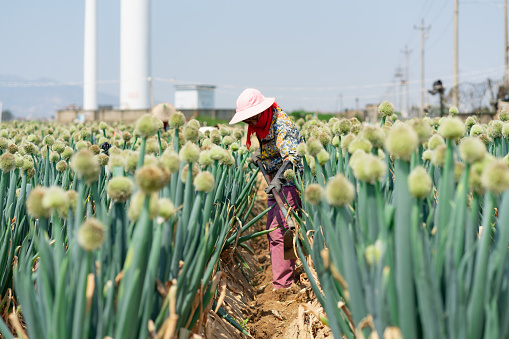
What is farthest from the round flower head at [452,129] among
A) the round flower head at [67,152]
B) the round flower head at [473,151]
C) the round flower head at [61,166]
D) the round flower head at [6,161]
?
the round flower head at [67,152]

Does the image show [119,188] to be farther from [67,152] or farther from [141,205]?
[67,152]

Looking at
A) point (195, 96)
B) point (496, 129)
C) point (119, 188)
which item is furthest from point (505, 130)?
point (195, 96)

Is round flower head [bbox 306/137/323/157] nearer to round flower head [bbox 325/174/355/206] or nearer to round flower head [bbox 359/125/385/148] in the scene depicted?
round flower head [bbox 359/125/385/148]

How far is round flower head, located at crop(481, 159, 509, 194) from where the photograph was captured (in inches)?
45.4

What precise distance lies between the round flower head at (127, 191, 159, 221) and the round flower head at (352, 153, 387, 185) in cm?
50

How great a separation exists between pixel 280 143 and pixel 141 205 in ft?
7.14

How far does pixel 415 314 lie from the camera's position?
1.22 m

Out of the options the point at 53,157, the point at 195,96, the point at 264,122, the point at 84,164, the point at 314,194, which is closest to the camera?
the point at 84,164

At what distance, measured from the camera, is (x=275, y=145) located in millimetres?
3605

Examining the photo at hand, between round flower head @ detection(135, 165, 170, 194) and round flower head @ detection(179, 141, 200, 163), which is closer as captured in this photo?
round flower head @ detection(135, 165, 170, 194)

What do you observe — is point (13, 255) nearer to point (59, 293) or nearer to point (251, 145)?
point (59, 293)

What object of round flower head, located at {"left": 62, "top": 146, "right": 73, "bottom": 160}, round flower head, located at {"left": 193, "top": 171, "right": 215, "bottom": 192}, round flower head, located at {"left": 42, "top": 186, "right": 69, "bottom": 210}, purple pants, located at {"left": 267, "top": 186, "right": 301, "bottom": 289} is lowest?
purple pants, located at {"left": 267, "top": 186, "right": 301, "bottom": 289}

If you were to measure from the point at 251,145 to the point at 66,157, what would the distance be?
1624 mm

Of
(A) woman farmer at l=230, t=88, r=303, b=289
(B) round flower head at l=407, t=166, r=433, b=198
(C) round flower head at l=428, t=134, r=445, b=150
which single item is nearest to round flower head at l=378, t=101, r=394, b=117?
(C) round flower head at l=428, t=134, r=445, b=150
